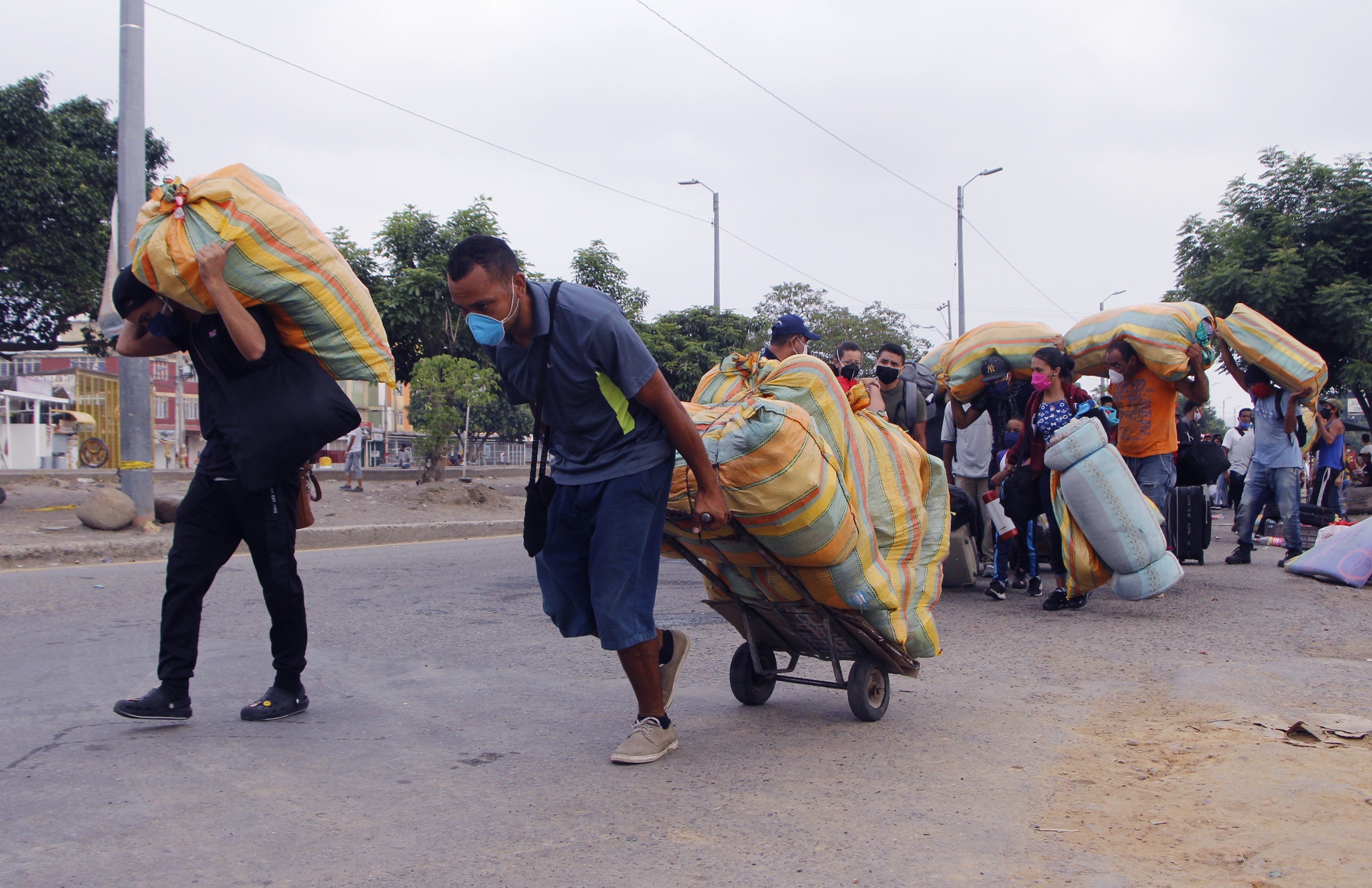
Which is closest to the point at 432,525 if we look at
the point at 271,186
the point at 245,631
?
the point at 245,631

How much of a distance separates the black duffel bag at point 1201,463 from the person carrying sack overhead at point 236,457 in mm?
6412

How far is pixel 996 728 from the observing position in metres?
3.74

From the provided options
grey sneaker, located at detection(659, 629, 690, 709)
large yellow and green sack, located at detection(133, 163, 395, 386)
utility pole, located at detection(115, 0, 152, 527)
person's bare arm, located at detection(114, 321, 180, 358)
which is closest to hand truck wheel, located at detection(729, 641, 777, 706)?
grey sneaker, located at detection(659, 629, 690, 709)

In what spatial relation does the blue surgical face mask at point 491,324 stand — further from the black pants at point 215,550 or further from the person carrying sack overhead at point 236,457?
the black pants at point 215,550

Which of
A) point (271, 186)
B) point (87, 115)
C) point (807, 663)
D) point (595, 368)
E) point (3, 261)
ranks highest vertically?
point (87, 115)

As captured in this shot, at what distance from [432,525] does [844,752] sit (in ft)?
31.2

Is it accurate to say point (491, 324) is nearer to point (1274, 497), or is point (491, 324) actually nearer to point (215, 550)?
point (215, 550)

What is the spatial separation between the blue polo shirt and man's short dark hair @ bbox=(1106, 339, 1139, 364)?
4702 millimetres

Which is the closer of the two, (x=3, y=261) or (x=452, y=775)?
(x=452, y=775)

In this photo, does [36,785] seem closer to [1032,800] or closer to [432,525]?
[1032,800]

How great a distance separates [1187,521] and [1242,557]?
1.97 feet

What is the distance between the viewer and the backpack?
827cm

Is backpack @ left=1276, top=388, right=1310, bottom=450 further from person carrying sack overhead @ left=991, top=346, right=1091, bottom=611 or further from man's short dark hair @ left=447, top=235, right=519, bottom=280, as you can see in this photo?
man's short dark hair @ left=447, top=235, right=519, bottom=280

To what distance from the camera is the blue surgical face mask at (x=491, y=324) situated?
3150 millimetres
